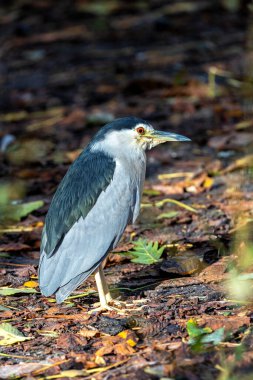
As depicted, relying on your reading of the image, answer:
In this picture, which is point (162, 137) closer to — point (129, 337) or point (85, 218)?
point (85, 218)

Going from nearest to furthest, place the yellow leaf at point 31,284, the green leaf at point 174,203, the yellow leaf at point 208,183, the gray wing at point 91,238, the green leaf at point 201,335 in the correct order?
the green leaf at point 201,335 → the gray wing at point 91,238 → the yellow leaf at point 31,284 → the green leaf at point 174,203 → the yellow leaf at point 208,183

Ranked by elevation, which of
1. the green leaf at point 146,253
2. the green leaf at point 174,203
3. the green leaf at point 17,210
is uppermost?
the green leaf at point 146,253

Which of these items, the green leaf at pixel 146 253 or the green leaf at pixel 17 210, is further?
the green leaf at pixel 17 210

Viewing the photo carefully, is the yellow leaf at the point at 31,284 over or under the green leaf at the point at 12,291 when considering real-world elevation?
under

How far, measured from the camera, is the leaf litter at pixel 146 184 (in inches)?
181

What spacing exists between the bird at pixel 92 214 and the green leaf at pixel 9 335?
0.35 metres

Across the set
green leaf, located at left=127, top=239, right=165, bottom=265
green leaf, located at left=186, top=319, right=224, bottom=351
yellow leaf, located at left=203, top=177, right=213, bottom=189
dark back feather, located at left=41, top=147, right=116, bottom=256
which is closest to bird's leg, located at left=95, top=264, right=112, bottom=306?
dark back feather, located at left=41, top=147, right=116, bottom=256

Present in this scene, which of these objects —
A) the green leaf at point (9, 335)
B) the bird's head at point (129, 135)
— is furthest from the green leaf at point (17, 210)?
the green leaf at point (9, 335)

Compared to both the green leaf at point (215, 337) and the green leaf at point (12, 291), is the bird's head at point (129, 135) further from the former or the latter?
the green leaf at point (215, 337)

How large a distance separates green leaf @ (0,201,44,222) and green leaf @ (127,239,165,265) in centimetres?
144

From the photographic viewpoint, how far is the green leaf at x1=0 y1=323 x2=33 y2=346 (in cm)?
485

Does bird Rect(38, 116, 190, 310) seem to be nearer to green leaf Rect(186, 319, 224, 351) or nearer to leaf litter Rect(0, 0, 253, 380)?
leaf litter Rect(0, 0, 253, 380)

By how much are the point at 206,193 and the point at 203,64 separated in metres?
4.32

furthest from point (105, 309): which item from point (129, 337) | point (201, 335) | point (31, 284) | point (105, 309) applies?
point (201, 335)
